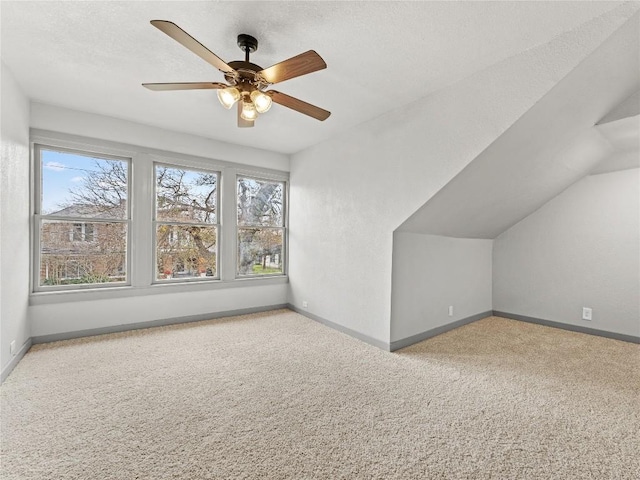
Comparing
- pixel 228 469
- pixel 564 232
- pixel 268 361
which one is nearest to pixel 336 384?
pixel 268 361

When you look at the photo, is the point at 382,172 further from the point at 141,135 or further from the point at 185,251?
the point at 141,135

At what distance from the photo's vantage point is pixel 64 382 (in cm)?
247

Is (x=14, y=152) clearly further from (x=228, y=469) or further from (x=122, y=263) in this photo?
(x=228, y=469)

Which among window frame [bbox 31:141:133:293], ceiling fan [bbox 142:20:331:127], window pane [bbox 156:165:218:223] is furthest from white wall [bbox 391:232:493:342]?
window frame [bbox 31:141:133:293]

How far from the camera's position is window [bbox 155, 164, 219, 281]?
4145 mm

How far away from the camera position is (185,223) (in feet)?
14.0

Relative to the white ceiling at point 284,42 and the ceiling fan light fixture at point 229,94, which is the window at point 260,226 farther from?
the ceiling fan light fixture at point 229,94

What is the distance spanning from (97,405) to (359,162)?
11.0 feet

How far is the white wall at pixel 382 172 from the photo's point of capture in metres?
2.35

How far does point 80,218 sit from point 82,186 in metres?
0.39

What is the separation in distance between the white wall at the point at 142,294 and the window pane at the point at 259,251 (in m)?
0.24

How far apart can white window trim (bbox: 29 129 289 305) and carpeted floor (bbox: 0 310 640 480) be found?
24.4 inches

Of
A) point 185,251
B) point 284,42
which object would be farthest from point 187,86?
point 185,251

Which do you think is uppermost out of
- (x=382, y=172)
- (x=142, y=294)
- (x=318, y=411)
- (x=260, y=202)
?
(x=382, y=172)
